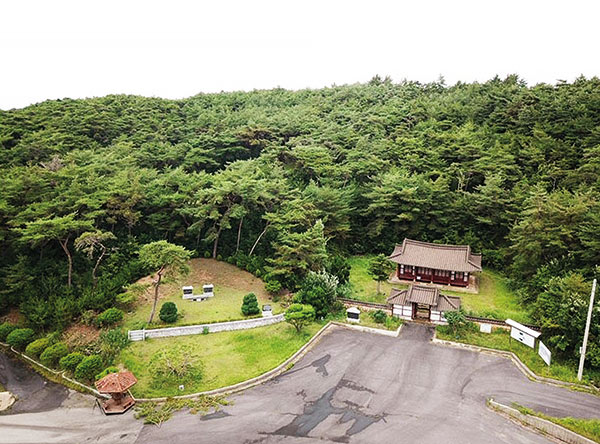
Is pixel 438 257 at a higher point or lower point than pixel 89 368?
higher

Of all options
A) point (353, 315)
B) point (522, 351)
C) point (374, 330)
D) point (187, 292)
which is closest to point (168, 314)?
point (187, 292)

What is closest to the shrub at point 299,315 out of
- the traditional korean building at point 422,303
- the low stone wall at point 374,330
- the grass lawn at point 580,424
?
the low stone wall at point 374,330

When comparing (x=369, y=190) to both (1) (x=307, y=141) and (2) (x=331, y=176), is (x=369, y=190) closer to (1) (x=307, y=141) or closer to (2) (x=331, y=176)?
(2) (x=331, y=176)

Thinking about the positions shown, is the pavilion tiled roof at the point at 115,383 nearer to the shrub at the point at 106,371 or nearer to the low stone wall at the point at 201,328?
the shrub at the point at 106,371

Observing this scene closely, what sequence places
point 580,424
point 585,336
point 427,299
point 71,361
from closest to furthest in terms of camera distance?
point 580,424
point 585,336
point 71,361
point 427,299

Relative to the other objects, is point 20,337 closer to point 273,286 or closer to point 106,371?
point 106,371

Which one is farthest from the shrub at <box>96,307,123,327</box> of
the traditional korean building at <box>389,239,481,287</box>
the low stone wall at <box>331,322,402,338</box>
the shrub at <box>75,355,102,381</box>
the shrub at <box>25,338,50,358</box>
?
the traditional korean building at <box>389,239,481,287</box>

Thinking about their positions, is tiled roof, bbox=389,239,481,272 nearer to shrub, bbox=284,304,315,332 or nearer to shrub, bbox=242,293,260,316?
shrub, bbox=284,304,315,332
